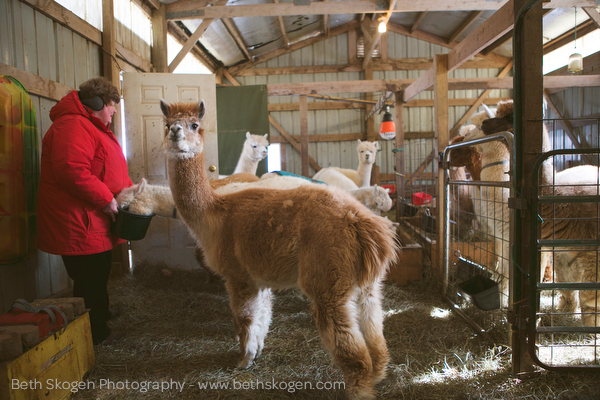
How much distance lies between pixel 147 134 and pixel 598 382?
19.2 feet

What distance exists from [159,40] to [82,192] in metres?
4.85

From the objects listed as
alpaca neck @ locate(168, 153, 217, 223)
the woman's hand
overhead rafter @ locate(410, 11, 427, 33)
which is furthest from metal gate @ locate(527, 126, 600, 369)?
overhead rafter @ locate(410, 11, 427, 33)

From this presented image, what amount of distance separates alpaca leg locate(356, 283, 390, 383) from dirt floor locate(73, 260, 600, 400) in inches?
11.3

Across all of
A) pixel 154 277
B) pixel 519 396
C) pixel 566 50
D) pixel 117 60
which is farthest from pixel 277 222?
pixel 566 50

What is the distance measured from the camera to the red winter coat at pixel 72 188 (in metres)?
2.85

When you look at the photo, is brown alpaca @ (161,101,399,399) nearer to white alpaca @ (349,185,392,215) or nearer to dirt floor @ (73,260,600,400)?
dirt floor @ (73,260,600,400)

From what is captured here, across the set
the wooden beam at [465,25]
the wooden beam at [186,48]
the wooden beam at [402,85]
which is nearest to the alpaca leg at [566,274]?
the wooden beam at [402,85]

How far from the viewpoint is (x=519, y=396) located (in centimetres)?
233

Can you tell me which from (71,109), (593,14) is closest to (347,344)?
(71,109)

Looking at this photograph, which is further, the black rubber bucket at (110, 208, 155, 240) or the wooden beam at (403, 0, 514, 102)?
the black rubber bucket at (110, 208, 155, 240)

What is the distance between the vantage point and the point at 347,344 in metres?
2.12

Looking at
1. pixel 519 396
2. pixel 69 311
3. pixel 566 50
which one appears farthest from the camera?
pixel 566 50

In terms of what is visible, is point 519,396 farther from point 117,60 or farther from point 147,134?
point 117,60

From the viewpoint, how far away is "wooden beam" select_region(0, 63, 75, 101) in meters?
3.32
